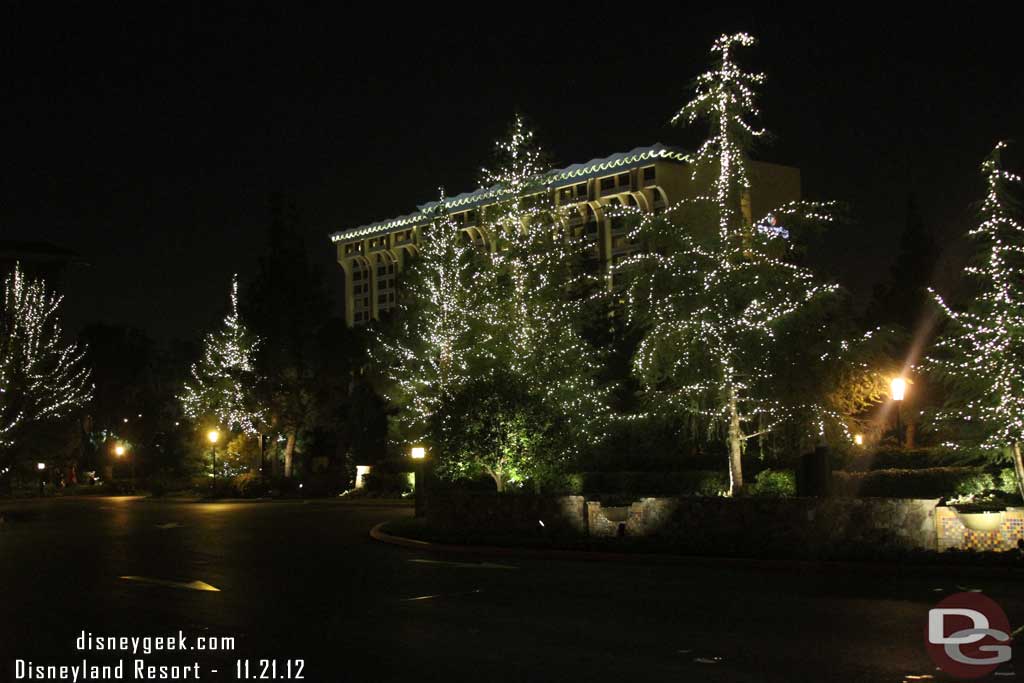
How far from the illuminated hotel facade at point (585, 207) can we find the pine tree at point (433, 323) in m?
1.72

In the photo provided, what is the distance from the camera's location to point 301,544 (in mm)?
24188

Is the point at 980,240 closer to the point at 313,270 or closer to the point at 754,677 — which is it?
the point at 754,677

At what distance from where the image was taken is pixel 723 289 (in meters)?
25.8

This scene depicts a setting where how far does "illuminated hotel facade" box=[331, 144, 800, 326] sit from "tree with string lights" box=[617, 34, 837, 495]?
127 centimetres

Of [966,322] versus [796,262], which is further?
[796,262]

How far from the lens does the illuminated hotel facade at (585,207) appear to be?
45.1 meters

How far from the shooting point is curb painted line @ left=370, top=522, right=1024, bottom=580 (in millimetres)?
16359

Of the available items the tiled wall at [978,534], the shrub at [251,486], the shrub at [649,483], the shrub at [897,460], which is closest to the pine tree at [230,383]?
the shrub at [251,486]

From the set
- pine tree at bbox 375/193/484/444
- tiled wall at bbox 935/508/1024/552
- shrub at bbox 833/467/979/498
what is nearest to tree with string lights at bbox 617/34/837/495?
shrub at bbox 833/467/979/498

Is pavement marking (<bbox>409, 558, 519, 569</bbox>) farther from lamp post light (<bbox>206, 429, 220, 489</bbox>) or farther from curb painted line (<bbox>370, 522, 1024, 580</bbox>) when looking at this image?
lamp post light (<bbox>206, 429, 220, 489</bbox>)

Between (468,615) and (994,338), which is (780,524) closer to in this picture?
(994,338)

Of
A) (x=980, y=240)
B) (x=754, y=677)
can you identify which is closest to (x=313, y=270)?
(x=980, y=240)

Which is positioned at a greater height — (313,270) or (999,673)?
(313,270)

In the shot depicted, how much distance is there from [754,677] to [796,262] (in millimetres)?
20782
